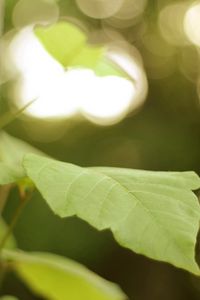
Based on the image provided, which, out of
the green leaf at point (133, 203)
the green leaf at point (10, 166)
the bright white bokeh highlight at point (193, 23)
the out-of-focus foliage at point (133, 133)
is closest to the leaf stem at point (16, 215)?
the green leaf at point (10, 166)

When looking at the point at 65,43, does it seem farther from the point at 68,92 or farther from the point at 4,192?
the point at 68,92

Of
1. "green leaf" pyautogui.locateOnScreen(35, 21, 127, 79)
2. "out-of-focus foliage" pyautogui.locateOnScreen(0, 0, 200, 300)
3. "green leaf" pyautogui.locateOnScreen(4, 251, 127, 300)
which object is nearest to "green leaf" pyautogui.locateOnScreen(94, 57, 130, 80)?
"green leaf" pyautogui.locateOnScreen(35, 21, 127, 79)

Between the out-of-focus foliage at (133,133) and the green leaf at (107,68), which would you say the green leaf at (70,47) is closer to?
the green leaf at (107,68)

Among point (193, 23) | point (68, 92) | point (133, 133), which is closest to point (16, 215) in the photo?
point (68, 92)

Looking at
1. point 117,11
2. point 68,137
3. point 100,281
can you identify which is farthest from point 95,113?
point 100,281

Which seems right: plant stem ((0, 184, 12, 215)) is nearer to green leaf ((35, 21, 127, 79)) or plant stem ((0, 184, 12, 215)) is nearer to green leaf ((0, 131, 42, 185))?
green leaf ((0, 131, 42, 185))

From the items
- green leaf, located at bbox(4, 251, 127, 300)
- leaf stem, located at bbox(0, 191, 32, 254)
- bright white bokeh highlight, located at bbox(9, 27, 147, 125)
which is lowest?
bright white bokeh highlight, located at bbox(9, 27, 147, 125)

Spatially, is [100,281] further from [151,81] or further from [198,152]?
[151,81]
